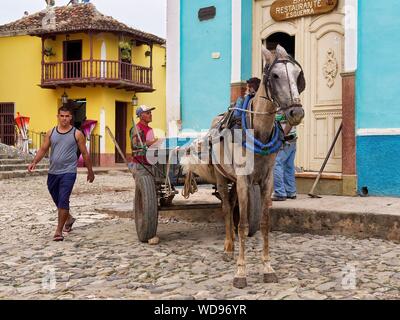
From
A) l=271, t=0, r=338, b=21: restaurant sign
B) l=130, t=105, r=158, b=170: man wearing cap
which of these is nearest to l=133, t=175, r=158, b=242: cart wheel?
l=130, t=105, r=158, b=170: man wearing cap

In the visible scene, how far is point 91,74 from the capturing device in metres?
26.4

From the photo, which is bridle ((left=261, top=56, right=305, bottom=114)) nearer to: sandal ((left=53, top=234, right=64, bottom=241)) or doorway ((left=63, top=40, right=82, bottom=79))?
sandal ((left=53, top=234, right=64, bottom=241))

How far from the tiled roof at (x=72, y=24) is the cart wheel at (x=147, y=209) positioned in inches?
829

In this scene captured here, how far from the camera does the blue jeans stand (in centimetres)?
785

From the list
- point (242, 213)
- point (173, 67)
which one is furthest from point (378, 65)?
point (242, 213)

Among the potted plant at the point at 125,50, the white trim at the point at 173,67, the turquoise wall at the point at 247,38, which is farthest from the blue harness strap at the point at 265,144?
the potted plant at the point at 125,50

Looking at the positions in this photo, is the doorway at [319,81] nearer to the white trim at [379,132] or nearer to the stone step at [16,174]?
the white trim at [379,132]

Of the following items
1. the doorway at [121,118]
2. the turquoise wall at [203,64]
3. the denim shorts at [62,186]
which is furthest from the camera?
the doorway at [121,118]

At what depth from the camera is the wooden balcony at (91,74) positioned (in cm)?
2642

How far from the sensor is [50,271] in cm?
515

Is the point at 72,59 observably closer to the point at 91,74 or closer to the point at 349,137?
the point at 91,74

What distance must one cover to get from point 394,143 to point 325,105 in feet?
4.99
